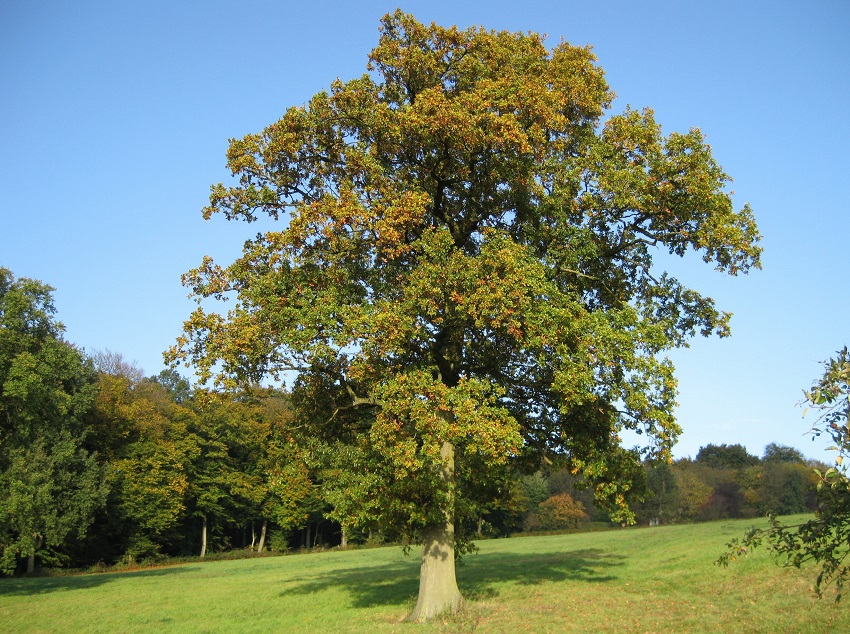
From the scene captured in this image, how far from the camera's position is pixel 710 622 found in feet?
52.6

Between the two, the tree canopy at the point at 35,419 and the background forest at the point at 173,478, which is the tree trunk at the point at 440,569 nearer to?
the background forest at the point at 173,478

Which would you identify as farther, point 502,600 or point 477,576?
point 477,576

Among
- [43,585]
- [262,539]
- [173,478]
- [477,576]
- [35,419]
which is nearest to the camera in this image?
[477,576]

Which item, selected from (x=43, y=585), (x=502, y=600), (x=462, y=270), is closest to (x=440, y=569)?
(x=502, y=600)

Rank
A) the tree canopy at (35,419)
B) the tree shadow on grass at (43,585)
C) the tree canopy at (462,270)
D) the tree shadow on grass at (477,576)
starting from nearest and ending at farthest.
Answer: the tree canopy at (462,270)
the tree shadow on grass at (477,576)
the tree canopy at (35,419)
the tree shadow on grass at (43,585)

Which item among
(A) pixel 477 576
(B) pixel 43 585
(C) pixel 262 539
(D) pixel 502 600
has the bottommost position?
(B) pixel 43 585

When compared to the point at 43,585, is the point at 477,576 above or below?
above

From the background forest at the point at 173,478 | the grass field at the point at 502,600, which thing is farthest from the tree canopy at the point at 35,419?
the grass field at the point at 502,600

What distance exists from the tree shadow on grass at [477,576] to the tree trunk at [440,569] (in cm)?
419

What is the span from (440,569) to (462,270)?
8.59 m

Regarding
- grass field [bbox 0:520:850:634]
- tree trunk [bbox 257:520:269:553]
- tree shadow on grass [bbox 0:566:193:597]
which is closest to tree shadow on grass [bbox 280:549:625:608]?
grass field [bbox 0:520:850:634]

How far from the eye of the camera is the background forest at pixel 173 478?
27312mm

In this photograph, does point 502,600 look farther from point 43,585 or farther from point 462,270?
point 43,585

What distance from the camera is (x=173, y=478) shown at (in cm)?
6244
